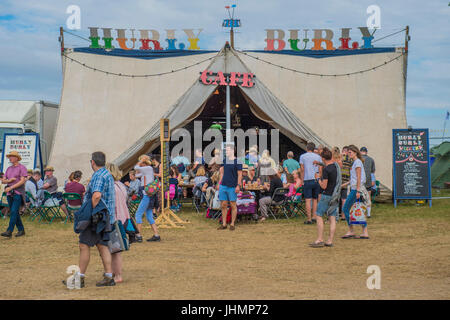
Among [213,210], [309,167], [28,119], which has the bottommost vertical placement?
[213,210]

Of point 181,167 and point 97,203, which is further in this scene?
point 181,167

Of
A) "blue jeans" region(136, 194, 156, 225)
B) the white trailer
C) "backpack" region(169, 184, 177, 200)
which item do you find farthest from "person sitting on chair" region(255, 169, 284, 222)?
the white trailer

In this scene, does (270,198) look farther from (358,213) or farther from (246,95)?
(246,95)

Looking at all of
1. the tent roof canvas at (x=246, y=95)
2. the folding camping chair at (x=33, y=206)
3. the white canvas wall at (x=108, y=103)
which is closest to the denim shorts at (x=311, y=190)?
the tent roof canvas at (x=246, y=95)

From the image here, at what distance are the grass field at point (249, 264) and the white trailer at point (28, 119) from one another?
21.2 ft

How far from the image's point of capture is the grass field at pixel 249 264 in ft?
17.8

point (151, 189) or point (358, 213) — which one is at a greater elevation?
point (151, 189)

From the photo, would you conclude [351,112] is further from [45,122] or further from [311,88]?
[45,122]

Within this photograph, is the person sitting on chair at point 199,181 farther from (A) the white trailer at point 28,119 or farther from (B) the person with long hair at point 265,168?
(A) the white trailer at point 28,119

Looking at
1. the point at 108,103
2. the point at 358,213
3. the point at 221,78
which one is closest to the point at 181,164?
the point at 221,78

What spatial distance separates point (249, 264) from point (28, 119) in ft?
37.8

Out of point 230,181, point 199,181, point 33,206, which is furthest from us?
point 199,181

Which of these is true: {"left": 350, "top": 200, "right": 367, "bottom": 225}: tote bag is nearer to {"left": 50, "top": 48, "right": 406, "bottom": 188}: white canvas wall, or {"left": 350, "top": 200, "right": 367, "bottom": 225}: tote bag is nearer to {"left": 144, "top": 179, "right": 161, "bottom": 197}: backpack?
{"left": 144, "top": 179, "right": 161, "bottom": 197}: backpack

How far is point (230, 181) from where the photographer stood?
33.2 ft
